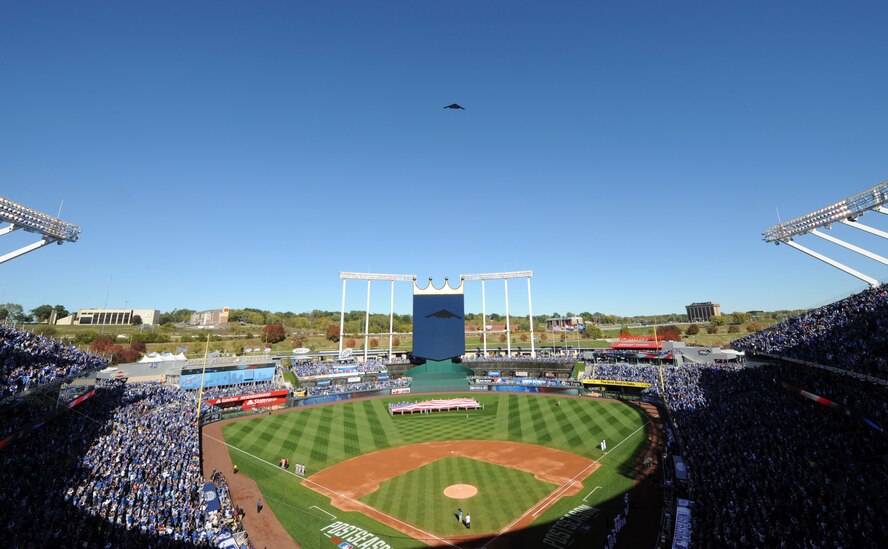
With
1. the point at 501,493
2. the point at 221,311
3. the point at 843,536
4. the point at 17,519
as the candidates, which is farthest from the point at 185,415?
the point at 221,311

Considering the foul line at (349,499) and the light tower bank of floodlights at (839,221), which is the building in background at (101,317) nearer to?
the foul line at (349,499)

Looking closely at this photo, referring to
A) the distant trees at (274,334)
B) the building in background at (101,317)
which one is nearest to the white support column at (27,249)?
the distant trees at (274,334)

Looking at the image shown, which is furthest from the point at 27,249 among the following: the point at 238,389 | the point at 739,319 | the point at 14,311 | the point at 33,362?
Result: the point at 739,319

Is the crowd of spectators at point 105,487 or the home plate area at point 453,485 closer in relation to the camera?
the crowd of spectators at point 105,487

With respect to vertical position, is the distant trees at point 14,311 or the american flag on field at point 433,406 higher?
the distant trees at point 14,311

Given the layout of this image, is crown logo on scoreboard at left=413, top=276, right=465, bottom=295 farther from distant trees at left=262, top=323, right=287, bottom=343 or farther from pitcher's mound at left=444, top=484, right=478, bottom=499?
distant trees at left=262, top=323, right=287, bottom=343

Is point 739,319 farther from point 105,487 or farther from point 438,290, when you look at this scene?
point 105,487
